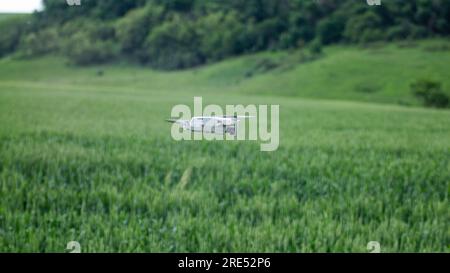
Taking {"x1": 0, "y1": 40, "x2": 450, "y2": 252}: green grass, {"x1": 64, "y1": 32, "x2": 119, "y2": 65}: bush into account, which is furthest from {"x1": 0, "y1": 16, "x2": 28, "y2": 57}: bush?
{"x1": 64, "y1": 32, "x2": 119, "y2": 65}: bush

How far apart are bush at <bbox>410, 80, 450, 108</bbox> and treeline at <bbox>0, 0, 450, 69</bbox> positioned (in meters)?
0.52

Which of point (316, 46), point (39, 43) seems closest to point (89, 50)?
point (39, 43)

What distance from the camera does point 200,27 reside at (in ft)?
9.19

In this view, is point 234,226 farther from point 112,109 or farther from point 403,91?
point 403,91

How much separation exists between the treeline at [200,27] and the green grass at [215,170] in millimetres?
198

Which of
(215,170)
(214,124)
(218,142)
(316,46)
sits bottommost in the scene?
(215,170)

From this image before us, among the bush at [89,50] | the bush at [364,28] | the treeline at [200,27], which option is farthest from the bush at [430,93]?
the bush at [89,50]

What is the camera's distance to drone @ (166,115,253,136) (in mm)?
1856

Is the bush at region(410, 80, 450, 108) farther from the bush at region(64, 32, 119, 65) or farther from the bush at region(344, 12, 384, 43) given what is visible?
the bush at region(64, 32, 119, 65)

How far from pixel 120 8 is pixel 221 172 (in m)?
1.48

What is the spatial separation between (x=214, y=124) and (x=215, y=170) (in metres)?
0.51

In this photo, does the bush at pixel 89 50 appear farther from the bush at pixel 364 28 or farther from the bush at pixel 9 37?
the bush at pixel 364 28

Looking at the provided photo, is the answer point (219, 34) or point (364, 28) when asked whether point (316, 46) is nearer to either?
point (364, 28)

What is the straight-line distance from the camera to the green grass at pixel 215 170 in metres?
1.58
